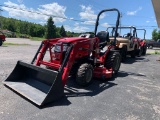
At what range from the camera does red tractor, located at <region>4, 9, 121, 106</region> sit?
15.0ft

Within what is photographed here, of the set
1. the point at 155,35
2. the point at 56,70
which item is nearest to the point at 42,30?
the point at 155,35

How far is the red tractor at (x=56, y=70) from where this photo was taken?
15.0ft

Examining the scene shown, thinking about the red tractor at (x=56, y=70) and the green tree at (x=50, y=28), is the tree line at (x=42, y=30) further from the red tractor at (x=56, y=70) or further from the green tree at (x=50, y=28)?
the red tractor at (x=56, y=70)

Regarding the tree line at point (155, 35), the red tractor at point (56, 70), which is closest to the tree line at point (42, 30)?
the tree line at point (155, 35)

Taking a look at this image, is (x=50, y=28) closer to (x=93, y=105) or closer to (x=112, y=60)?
(x=112, y=60)

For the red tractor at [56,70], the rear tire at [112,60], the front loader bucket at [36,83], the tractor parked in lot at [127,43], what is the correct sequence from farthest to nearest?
the tractor parked in lot at [127,43]
the rear tire at [112,60]
the red tractor at [56,70]
the front loader bucket at [36,83]

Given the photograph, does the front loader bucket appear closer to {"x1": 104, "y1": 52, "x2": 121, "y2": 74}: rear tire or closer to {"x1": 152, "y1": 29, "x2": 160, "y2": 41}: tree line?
{"x1": 104, "y1": 52, "x2": 121, "y2": 74}: rear tire

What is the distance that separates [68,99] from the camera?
15.7ft

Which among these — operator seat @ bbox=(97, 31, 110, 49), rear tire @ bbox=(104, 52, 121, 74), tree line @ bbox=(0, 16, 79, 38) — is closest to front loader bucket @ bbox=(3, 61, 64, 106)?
rear tire @ bbox=(104, 52, 121, 74)

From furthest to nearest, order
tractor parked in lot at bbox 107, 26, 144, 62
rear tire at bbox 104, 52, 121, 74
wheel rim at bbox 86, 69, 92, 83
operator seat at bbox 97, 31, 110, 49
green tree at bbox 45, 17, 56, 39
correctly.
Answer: green tree at bbox 45, 17, 56, 39, tractor parked in lot at bbox 107, 26, 144, 62, operator seat at bbox 97, 31, 110, 49, rear tire at bbox 104, 52, 121, 74, wheel rim at bbox 86, 69, 92, 83

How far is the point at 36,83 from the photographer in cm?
536

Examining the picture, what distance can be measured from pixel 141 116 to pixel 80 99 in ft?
4.87

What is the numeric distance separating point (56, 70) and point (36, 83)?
80 centimetres

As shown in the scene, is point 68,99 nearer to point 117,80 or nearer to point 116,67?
point 117,80
